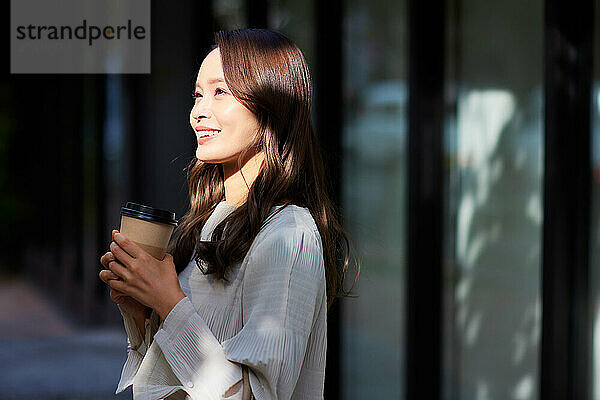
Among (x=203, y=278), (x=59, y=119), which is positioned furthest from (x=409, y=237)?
(x=203, y=278)

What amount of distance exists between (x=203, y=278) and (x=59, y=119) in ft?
8.13

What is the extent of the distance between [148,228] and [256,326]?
25 centimetres

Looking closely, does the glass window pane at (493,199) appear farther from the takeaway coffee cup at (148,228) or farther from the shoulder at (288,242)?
the takeaway coffee cup at (148,228)

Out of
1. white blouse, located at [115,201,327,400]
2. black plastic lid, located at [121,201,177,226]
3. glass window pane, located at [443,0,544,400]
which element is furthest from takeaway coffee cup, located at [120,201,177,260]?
glass window pane, located at [443,0,544,400]

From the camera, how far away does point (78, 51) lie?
11.9 feet

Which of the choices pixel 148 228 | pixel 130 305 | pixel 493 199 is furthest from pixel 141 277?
pixel 493 199

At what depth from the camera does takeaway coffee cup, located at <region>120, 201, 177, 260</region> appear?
4.19 feet

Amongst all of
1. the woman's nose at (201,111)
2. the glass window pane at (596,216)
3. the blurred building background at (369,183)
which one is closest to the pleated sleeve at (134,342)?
the woman's nose at (201,111)

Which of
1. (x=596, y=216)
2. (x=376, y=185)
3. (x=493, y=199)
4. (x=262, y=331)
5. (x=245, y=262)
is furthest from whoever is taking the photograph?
(x=376, y=185)

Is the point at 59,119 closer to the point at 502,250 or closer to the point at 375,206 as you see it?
the point at 375,206

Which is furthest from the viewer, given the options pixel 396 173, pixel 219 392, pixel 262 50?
pixel 396 173

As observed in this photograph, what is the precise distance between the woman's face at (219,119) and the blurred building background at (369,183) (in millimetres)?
1897

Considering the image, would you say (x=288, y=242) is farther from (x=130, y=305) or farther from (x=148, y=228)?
(x=130, y=305)

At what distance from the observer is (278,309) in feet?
3.97
